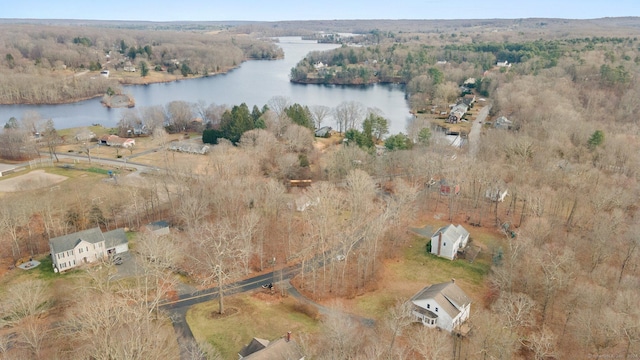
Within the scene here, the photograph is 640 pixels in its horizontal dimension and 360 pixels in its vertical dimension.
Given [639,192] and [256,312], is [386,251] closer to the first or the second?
[256,312]

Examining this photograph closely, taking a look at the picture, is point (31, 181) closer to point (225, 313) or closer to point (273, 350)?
point (225, 313)

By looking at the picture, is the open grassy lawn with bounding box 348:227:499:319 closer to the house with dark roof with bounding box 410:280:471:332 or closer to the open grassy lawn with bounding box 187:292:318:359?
the house with dark roof with bounding box 410:280:471:332

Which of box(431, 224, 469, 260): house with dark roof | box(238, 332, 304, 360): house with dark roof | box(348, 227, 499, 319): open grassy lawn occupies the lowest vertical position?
box(348, 227, 499, 319): open grassy lawn

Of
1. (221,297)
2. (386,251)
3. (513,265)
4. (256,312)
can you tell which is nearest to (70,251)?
(221,297)

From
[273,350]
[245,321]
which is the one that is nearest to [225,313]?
[245,321]

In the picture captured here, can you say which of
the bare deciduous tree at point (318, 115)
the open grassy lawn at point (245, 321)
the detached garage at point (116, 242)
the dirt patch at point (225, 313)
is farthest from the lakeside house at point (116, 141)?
the dirt patch at point (225, 313)

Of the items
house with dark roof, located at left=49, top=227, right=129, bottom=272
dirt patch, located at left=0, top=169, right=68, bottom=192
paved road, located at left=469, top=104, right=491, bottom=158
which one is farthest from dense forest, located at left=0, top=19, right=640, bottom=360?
paved road, located at left=469, top=104, right=491, bottom=158
